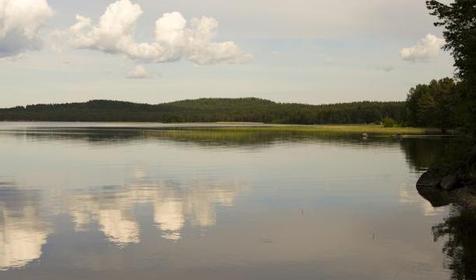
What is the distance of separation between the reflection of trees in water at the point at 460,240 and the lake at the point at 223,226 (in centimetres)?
9

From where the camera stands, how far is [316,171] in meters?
63.0

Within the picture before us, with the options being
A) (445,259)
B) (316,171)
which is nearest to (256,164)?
(316,171)

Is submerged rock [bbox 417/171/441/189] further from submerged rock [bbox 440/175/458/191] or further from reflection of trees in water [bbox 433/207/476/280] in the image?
reflection of trees in water [bbox 433/207/476/280]

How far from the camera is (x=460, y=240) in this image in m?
28.4

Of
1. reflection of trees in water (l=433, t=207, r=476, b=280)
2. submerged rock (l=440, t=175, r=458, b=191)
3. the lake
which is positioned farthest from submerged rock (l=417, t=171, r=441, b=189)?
reflection of trees in water (l=433, t=207, r=476, b=280)

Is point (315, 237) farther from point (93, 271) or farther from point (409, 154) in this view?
point (409, 154)

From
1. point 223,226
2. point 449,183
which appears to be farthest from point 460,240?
point 449,183

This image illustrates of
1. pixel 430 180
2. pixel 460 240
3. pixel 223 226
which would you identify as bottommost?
pixel 460 240

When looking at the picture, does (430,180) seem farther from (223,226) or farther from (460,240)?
(223,226)

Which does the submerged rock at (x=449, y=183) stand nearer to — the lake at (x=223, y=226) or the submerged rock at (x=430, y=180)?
the submerged rock at (x=430, y=180)

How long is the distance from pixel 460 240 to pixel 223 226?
476 inches

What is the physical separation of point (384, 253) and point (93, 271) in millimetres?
12688

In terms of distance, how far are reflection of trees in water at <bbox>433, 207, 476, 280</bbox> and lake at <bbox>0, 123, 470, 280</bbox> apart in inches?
3.5

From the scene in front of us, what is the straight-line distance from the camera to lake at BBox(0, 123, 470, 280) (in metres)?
23.7
